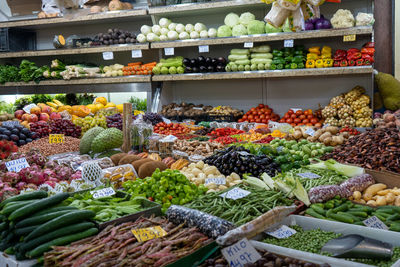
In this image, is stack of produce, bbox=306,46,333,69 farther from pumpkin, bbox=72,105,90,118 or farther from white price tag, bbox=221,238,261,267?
white price tag, bbox=221,238,261,267

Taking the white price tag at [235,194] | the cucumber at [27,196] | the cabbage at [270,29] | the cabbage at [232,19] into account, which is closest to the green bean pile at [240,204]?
the white price tag at [235,194]

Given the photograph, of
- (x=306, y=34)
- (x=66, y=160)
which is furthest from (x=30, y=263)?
(x=306, y=34)

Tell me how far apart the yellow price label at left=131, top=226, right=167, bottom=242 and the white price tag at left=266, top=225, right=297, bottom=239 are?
678 millimetres

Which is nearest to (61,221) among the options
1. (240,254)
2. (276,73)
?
(240,254)

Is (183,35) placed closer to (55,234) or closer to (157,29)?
(157,29)

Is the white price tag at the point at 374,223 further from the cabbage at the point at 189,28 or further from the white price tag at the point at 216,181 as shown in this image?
the cabbage at the point at 189,28

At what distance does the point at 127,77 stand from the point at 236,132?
2754 millimetres

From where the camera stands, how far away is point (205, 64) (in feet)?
22.1

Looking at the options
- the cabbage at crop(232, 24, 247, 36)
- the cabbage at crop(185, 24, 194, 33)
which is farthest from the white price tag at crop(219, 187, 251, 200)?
the cabbage at crop(185, 24, 194, 33)

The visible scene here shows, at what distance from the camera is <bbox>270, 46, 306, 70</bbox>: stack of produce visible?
604 cm

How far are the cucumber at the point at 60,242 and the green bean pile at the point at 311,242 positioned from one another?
3.51 ft

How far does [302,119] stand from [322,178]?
2903 mm

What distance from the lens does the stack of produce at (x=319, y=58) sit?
5875mm

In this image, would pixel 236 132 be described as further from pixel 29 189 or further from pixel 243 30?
pixel 29 189
